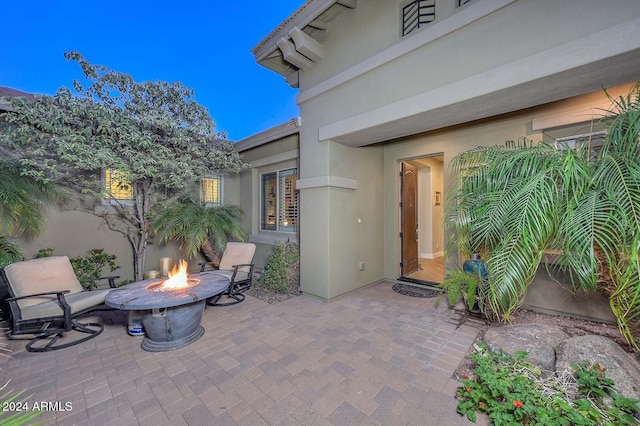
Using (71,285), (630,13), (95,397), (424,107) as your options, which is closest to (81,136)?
(71,285)

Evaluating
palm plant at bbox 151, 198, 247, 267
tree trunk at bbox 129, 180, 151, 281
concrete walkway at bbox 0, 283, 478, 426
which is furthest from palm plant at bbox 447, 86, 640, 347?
tree trunk at bbox 129, 180, 151, 281

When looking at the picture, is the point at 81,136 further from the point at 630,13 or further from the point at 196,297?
the point at 630,13

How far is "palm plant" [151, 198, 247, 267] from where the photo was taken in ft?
18.1

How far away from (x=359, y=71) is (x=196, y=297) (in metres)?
4.30

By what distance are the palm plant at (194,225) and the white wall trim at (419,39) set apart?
353 centimetres

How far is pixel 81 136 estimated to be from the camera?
429 cm

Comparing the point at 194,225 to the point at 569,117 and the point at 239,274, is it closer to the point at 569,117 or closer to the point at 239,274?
the point at 239,274

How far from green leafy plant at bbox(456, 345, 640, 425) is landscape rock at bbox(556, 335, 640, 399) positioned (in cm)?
12

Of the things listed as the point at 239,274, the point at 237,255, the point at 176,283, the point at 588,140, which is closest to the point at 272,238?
the point at 237,255

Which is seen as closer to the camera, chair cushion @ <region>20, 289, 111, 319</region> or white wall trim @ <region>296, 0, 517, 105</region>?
white wall trim @ <region>296, 0, 517, 105</region>

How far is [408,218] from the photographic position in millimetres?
6590

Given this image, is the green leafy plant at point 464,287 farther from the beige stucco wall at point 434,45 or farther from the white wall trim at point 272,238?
the white wall trim at point 272,238

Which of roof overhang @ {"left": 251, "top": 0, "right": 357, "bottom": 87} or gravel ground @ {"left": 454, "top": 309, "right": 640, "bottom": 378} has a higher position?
roof overhang @ {"left": 251, "top": 0, "right": 357, "bottom": 87}

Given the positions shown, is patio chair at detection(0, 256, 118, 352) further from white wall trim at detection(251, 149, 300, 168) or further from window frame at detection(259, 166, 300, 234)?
white wall trim at detection(251, 149, 300, 168)
